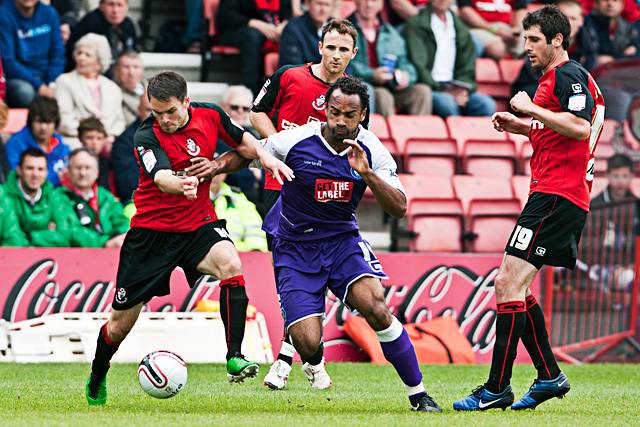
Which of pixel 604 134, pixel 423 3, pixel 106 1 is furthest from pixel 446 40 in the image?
pixel 106 1

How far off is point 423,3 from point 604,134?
3044 millimetres

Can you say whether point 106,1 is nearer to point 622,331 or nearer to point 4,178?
point 4,178

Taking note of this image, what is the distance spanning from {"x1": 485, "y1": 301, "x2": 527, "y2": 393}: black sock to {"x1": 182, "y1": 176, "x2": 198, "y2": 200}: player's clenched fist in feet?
6.58

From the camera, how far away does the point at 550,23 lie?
25.1ft

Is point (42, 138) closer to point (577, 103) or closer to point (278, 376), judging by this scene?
point (278, 376)

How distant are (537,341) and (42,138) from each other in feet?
21.1

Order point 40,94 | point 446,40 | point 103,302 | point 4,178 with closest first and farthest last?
point 103,302 → point 4,178 → point 40,94 → point 446,40

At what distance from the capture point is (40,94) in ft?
44.1

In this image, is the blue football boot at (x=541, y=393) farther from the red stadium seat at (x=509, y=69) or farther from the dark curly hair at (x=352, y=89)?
the red stadium seat at (x=509, y=69)

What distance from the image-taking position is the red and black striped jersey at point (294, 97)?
30.2 ft

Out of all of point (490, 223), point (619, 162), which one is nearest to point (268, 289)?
point (490, 223)

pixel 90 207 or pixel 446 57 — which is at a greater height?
pixel 446 57

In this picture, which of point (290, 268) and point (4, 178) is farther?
point (4, 178)

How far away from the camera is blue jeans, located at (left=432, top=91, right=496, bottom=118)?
50.0ft
